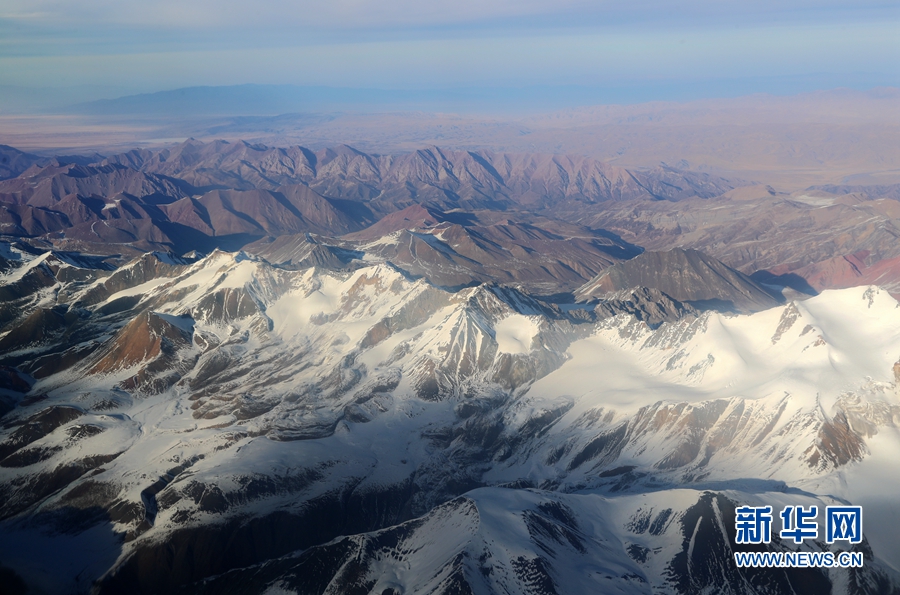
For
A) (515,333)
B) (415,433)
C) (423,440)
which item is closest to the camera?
(423,440)

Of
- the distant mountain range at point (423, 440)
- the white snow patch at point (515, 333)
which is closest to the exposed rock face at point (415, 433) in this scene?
the distant mountain range at point (423, 440)

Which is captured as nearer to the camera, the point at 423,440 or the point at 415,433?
the point at 423,440

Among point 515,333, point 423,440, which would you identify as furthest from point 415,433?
point 515,333

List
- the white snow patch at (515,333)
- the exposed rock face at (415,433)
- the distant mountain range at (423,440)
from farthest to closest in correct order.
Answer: the white snow patch at (515,333), the exposed rock face at (415,433), the distant mountain range at (423,440)

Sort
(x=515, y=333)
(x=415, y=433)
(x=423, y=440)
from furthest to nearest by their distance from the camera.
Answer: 1. (x=515, y=333)
2. (x=415, y=433)
3. (x=423, y=440)

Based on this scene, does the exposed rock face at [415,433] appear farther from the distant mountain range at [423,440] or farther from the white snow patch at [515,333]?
the white snow patch at [515,333]

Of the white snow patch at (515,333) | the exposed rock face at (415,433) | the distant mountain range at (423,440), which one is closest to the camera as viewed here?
the distant mountain range at (423,440)

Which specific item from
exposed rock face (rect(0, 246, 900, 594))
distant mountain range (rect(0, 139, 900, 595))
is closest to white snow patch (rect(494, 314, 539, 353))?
distant mountain range (rect(0, 139, 900, 595))

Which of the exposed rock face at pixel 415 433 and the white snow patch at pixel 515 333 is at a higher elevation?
the white snow patch at pixel 515 333

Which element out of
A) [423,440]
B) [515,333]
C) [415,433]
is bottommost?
[423,440]

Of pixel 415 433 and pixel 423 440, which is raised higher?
pixel 415 433

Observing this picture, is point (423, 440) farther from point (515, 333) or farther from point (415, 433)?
point (515, 333)

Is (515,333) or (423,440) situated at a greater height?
(515,333)
